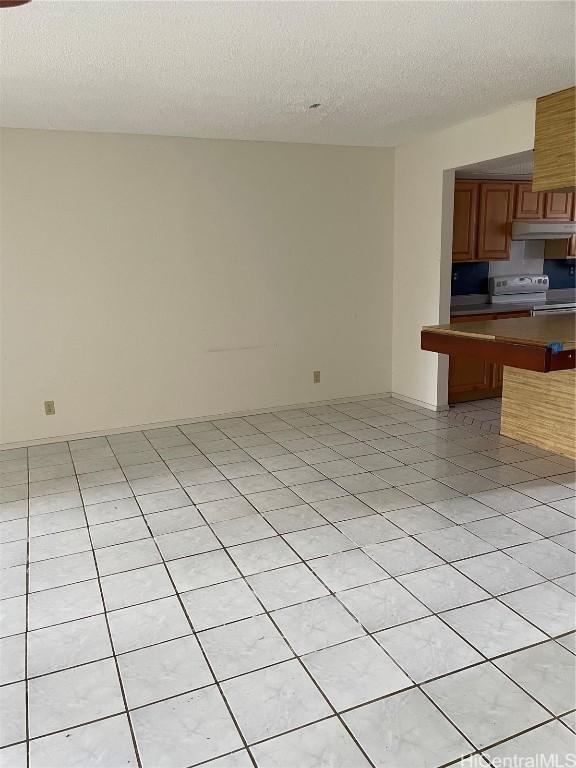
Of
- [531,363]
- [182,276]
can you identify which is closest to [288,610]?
[531,363]

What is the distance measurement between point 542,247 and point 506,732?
583 centimetres

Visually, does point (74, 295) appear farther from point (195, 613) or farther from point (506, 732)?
point (506, 732)

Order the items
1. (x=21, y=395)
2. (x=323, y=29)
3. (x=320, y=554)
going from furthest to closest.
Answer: (x=21, y=395) → (x=320, y=554) → (x=323, y=29)

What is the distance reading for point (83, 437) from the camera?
16.3 feet

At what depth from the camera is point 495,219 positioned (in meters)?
5.96

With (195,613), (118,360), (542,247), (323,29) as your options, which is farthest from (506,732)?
(542,247)

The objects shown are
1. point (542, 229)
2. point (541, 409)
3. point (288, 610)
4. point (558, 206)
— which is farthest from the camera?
point (558, 206)

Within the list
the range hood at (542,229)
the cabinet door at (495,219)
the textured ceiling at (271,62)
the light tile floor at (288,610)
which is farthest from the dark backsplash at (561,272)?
the light tile floor at (288,610)

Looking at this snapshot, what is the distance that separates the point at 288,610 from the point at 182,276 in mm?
3242

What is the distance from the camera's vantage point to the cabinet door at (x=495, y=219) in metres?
5.86

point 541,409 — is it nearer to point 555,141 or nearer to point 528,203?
point 555,141

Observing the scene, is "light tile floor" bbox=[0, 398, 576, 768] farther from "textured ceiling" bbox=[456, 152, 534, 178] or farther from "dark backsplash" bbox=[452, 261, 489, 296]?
"dark backsplash" bbox=[452, 261, 489, 296]

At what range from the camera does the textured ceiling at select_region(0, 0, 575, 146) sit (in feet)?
8.20

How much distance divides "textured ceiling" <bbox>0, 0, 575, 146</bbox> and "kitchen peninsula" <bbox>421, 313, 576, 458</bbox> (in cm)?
146
